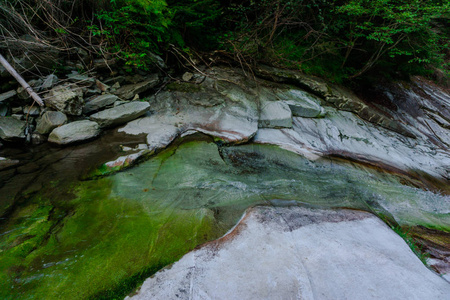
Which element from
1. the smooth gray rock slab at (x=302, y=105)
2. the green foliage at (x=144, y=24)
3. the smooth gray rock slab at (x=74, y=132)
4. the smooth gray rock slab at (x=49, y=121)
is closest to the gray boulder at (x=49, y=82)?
the smooth gray rock slab at (x=49, y=121)

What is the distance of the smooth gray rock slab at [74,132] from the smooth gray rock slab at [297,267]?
12.5ft

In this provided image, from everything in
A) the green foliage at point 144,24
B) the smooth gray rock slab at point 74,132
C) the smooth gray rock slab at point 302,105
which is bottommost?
the smooth gray rock slab at point 74,132

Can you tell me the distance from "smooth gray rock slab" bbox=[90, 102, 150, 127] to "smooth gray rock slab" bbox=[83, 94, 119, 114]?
24 centimetres

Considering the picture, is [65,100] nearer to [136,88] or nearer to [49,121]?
[49,121]

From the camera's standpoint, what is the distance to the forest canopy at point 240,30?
5227 mm

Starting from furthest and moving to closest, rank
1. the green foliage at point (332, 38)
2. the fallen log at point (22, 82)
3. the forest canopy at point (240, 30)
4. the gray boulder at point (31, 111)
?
the green foliage at point (332, 38), the forest canopy at point (240, 30), the gray boulder at point (31, 111), the fallen log at point (22, 82)

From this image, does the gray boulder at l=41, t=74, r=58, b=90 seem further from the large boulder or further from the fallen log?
the fallen log

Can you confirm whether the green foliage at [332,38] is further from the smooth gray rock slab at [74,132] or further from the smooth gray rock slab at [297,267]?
the smooth gray rock slab at [297,267]

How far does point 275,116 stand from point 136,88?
14.1 ft

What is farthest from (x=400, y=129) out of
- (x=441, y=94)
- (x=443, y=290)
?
(x=443, y=290)

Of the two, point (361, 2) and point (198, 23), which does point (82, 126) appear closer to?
point (198, 23)

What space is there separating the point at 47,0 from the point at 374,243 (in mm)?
8304

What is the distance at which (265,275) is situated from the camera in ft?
7.20

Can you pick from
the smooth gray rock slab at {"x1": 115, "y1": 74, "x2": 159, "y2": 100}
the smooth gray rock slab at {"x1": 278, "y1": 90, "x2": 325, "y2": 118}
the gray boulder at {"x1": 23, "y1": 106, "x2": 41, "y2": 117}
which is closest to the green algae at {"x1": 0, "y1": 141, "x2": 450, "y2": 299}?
the smooth gray rock slab at {"x1": 278, "y1": 90, "x2": 325, "y2": 118}
